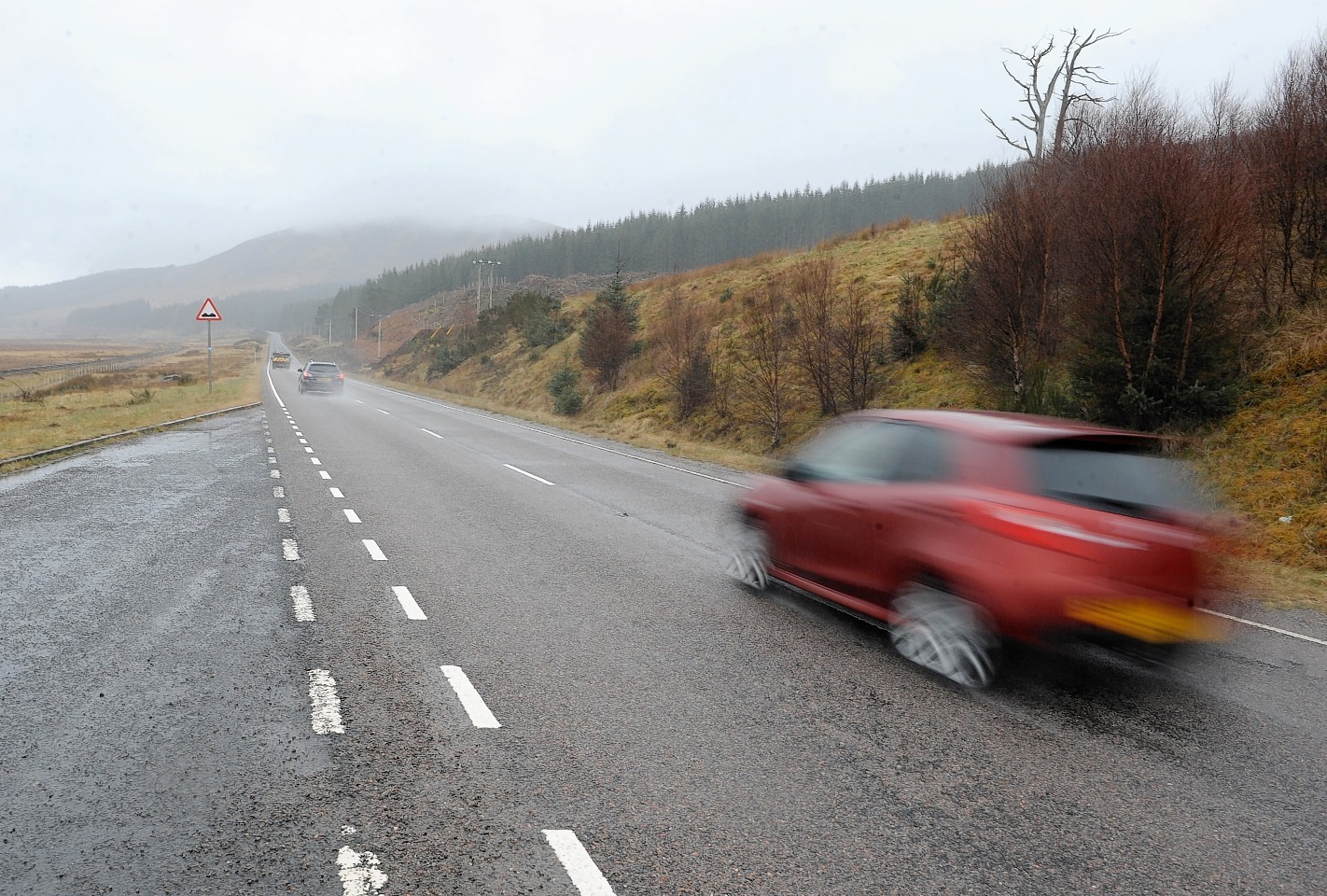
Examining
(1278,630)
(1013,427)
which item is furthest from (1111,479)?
(1278,630)

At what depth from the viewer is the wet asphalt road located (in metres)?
3.13

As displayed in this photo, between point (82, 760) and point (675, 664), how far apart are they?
307 centimetres

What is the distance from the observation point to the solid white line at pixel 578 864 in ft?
9.66

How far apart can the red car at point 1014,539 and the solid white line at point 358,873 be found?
338 cm

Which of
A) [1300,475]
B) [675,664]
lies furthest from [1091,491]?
[1300,475]

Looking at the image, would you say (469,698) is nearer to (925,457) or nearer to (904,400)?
(925,457)

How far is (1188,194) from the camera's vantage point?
→ 40.8 feet

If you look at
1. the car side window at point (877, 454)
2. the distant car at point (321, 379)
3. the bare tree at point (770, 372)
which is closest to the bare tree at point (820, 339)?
the bare tree at point (770, 372)

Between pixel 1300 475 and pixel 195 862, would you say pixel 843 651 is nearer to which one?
pixel 195 862

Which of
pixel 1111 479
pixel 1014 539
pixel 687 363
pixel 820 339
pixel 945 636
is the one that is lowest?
pixel 945 636

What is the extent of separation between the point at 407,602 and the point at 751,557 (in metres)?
2.86

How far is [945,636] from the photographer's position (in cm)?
515

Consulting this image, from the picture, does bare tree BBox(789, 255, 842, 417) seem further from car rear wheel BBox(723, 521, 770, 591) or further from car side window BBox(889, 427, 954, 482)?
car side window BBox(889, 427, 954, 482)

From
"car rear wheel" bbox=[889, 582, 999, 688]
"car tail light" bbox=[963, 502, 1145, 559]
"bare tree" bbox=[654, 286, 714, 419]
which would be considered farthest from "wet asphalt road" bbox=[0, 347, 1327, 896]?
"bare tree" bbox=[654, 286, 714, 419]
